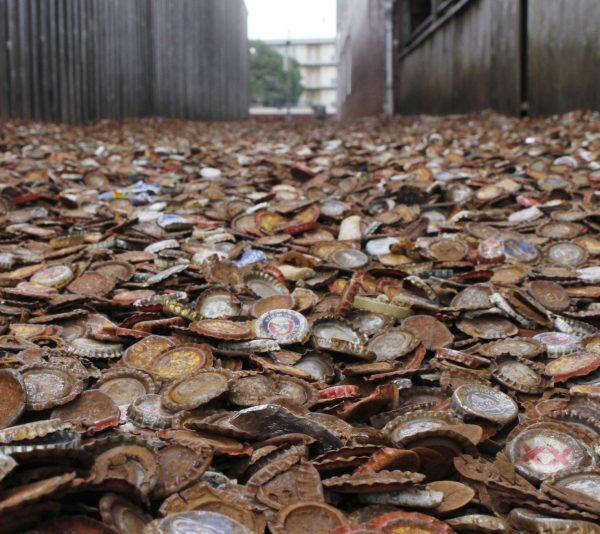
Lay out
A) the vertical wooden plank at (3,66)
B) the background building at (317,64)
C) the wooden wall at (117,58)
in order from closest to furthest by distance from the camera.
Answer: the vertical wooden plank at (3,66) < the wooden wall at (117,58) < the background building at (317,64)

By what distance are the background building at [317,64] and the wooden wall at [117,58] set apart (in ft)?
127

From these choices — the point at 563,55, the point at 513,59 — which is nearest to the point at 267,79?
the point at 513,59

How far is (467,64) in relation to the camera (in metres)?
13.0

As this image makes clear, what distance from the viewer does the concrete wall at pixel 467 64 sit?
34.7 ft

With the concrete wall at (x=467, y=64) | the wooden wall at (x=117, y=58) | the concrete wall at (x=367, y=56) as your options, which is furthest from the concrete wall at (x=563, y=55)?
the concrete wall at (x=367, y=56)

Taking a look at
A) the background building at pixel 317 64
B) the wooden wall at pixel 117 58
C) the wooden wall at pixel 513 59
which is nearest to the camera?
the wooden wall at pixel 513 59

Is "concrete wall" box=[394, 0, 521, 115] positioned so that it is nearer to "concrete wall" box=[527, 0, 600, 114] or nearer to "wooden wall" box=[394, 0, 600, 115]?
"wooden wall" box=[394, 0, 600, 115]

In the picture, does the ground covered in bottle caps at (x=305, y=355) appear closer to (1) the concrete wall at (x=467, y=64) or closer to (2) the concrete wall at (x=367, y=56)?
(1) the concrete wall at (x=467, y=64)

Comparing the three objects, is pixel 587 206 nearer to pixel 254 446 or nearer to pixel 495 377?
pixel 495 377

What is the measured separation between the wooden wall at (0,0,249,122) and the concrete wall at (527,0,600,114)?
8.05 meters

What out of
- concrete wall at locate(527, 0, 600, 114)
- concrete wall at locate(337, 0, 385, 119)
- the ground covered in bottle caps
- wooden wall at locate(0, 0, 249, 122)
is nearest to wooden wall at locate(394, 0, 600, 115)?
concrete wall at locate(527, 0, 600, 114)

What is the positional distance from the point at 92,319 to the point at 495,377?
80.8 inches

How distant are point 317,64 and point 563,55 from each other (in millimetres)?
52290

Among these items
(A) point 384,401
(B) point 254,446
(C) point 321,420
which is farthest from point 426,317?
(B) point 254,446
